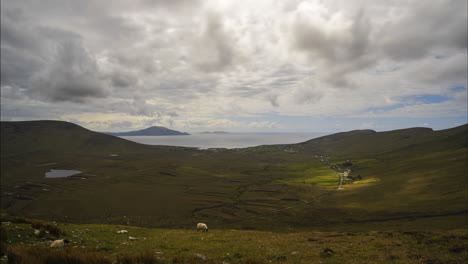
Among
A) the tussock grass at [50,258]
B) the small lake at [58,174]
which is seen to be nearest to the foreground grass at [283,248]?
the tussock grass at [50,258]

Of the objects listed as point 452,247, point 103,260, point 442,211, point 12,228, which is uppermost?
point 103,260

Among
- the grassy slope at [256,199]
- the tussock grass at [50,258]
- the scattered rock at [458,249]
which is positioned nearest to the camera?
the tussock grass at [50,258]

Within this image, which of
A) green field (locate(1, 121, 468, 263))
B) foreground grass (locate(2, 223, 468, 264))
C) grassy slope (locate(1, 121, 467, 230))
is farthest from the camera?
grassy slope (locate(1, 121, 467, 230))

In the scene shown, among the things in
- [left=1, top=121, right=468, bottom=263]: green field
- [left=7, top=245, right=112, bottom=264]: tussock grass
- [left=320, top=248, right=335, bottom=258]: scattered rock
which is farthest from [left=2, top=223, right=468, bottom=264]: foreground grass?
[left=7, top=245, right=112, bottom=264]: tussock grass

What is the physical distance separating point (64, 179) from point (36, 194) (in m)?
35.9

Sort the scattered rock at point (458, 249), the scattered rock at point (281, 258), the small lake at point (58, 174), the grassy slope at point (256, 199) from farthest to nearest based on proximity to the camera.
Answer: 1. the small lake at point (58, 174)
2. the grassy slope at point (256, 199)
3. the scattered rock at point (458, 249)
4. the scattered rock at point (281, 258)

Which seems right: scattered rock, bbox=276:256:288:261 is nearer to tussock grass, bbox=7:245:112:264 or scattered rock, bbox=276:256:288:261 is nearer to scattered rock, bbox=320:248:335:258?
scattered rock, bbox=320:248:335:258

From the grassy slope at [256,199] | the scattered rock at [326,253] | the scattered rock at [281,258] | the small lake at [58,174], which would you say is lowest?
the small lake at [58,174]

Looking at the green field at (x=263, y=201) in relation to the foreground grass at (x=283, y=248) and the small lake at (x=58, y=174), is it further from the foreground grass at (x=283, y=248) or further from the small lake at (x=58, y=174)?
the small lake at (x=58, y=174)

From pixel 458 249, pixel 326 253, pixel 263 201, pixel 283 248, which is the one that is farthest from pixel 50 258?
pixel 263 201

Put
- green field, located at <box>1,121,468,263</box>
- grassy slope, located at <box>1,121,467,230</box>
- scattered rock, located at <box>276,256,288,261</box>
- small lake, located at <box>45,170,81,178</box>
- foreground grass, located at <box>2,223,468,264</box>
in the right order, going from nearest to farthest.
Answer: foreground grass, located at <box>2,223,468,264</box>, scattered rock, located at <box>276,256,288,261</box>, green field, located at <box>1,121,468,263</box>, grassy slope, located at <box>1,121,467,230</box>, small lake, located at <box>45,170,81,178</box>

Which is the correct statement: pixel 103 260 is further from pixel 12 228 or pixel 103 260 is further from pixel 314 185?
pixel 314 185

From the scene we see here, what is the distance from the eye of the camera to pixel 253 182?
148625 mm

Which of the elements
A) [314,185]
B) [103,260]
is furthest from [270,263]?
[314,185]
